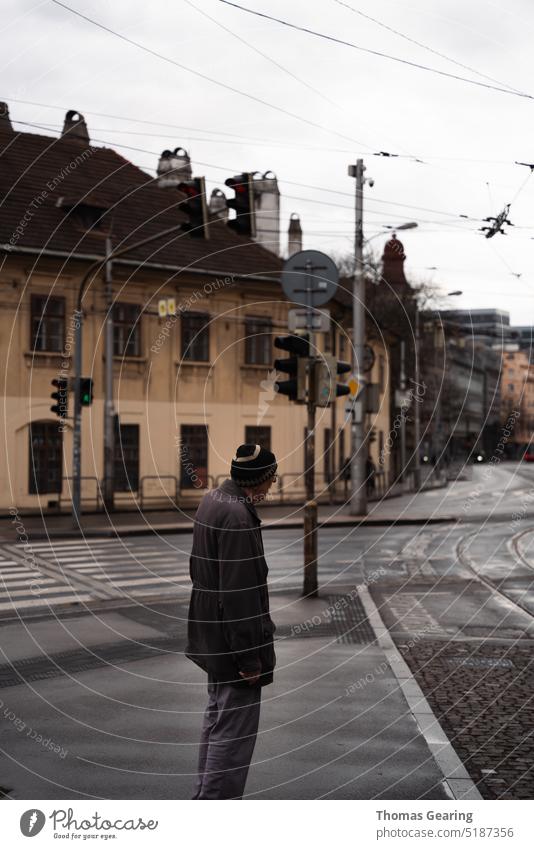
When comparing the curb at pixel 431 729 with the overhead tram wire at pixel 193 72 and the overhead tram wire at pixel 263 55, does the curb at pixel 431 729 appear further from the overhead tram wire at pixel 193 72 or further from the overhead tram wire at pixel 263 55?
the overhead tram wire at pixel 193 72

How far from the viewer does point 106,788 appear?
611 cm

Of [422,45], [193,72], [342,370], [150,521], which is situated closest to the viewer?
[422,45]

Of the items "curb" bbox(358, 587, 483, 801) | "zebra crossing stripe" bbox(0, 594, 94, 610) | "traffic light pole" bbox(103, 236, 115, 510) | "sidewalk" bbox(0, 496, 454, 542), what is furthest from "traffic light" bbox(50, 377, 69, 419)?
"curb" bbox(358, 587, 483, 801)

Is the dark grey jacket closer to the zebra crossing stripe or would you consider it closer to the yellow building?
the zebra crossing stripe

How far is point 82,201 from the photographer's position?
33969 mm

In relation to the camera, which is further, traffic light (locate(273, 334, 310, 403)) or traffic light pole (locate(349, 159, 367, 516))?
traffic light pole (locate(349, 159, 367, 516))

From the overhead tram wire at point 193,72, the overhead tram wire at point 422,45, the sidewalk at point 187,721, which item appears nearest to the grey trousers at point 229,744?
the sidewalk at point 187,721

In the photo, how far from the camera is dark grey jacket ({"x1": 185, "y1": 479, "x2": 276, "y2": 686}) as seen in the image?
5.42 meters

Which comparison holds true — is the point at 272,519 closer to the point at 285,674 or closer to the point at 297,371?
the point at 297,371

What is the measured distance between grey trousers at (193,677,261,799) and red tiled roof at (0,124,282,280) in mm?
27565

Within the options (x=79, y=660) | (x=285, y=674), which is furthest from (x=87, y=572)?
(x=285, y=674)

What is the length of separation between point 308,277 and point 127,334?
70.2ft

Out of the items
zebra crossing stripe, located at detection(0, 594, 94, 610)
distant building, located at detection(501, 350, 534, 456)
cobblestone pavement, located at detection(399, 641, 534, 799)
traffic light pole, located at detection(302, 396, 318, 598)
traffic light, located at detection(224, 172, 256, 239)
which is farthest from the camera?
traffic light, located at detection(224, 172, 256, 239)

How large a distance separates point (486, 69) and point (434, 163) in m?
2.09
